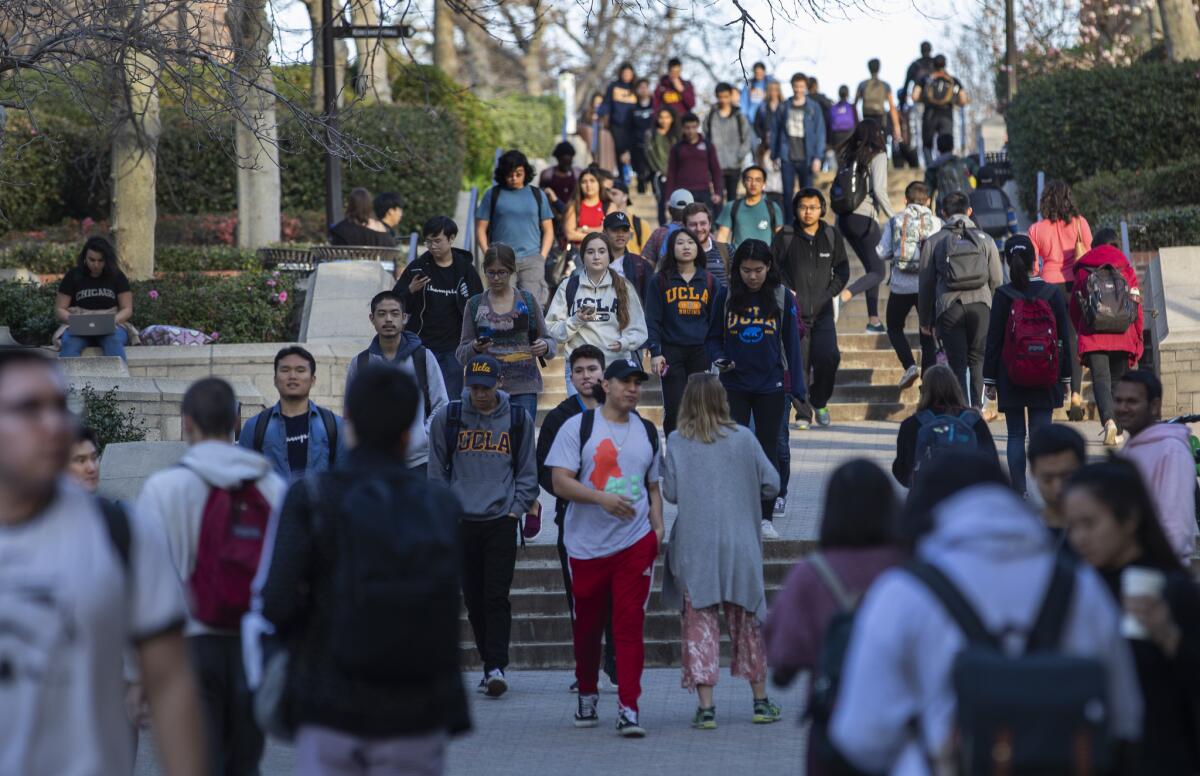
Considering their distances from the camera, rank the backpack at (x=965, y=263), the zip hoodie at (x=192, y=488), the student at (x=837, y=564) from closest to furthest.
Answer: the student at (x=837, y=564) < the zip hoodie at (x=192, y=488) < the backpack at (x=965, y=263)

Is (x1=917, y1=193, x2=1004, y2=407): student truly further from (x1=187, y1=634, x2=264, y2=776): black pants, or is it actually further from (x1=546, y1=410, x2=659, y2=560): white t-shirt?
(x1=187, y1=634, x2=264, y2=776): black pants

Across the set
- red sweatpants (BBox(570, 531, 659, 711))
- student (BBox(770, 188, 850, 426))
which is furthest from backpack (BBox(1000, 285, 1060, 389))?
red sweatpants (BBox(570, 531, 659, 711))

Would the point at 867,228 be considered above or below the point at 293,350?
above

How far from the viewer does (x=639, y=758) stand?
26.3 feet

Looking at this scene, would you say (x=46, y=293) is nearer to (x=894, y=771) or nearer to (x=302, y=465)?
(x=302, y=465)

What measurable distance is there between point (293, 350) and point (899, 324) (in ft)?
Result: 27.0

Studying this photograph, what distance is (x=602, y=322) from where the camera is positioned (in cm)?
1159

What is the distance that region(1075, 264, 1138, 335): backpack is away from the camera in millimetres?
13047

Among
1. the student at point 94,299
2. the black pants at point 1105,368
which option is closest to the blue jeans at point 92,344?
the student at point 94,299

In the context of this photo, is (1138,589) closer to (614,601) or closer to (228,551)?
(228,551)

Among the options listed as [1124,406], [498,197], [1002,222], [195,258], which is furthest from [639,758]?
[195,258]

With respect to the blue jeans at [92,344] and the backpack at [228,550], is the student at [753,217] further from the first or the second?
the backpack at [228,550]

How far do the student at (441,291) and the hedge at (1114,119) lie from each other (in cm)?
1436

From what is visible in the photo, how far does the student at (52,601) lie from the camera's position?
3604 millimetres
